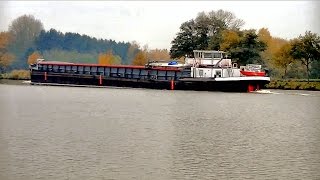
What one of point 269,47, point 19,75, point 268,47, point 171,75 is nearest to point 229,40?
point 268,47

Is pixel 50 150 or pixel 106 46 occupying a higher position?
pixel 106 46

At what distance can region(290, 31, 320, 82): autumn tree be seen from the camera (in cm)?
3117

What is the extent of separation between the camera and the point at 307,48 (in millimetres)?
31375

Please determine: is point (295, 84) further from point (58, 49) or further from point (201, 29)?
point (58, 49)

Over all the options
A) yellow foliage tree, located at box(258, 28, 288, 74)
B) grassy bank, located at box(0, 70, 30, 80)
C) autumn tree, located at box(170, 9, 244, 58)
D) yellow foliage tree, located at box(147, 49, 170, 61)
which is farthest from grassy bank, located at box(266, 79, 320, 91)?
yellow foliage tree, located at box(147, 49, 170, 61)

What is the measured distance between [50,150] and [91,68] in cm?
2477

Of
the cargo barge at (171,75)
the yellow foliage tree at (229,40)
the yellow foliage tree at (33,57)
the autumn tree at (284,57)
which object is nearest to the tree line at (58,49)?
the yellow foliage tree at (33,57)

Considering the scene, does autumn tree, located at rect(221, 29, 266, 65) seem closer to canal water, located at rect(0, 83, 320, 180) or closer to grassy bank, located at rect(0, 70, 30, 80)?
grassy bank, located at rect(0, 70, 30, 80)

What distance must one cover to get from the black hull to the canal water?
9.19 metres

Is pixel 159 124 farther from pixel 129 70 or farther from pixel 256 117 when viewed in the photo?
pixel 129 70

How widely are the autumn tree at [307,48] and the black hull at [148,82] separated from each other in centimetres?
486

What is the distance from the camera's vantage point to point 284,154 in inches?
380

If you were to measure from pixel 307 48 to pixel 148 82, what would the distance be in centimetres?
952

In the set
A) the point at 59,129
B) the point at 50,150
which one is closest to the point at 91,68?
the point at 59,129
